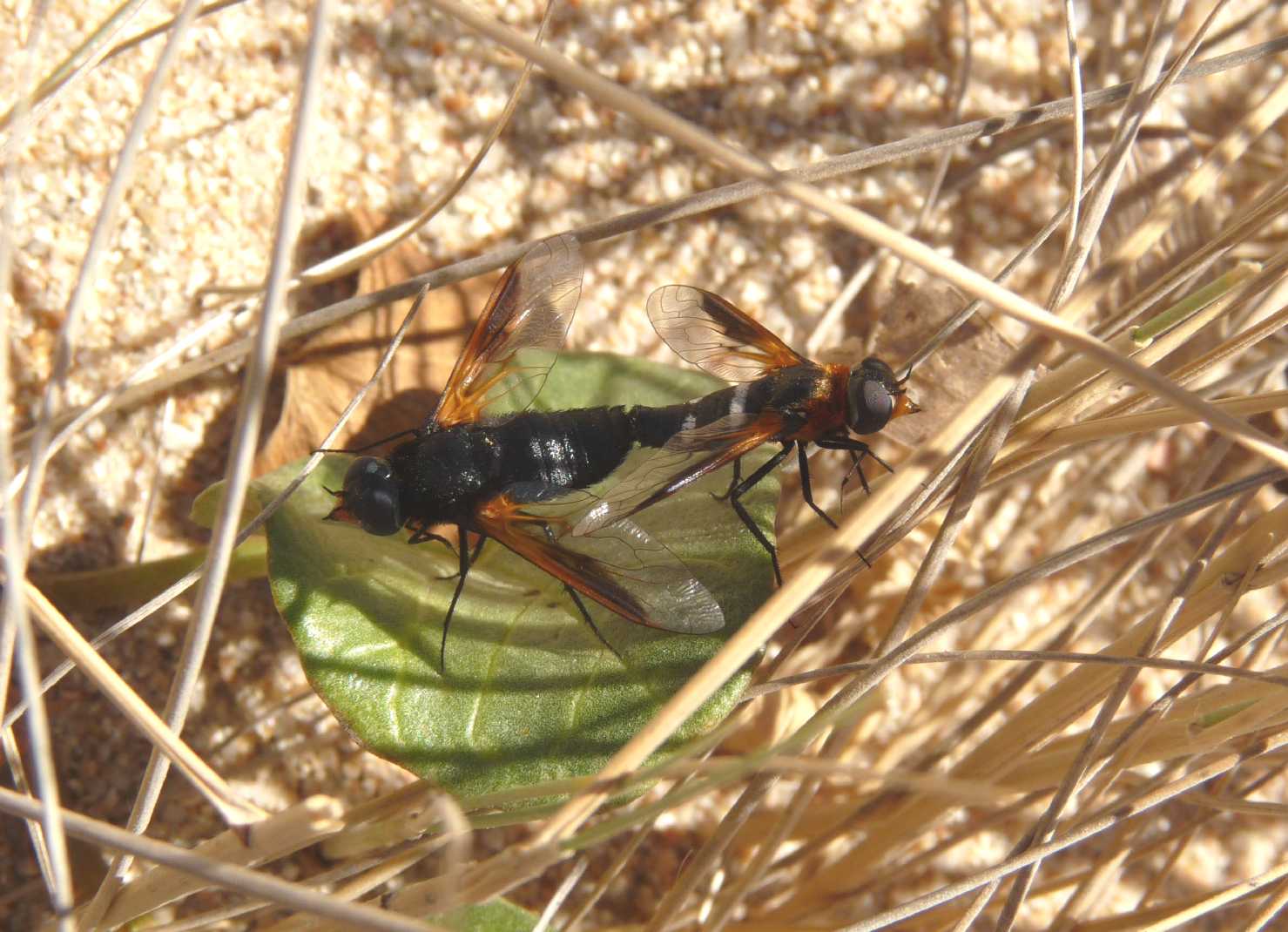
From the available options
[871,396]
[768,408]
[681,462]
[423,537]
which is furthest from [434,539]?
[871,396]

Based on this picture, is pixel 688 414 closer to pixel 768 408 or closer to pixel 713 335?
pixel 768 408

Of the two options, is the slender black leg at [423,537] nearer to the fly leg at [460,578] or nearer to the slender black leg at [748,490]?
the fly leg at [460,578]

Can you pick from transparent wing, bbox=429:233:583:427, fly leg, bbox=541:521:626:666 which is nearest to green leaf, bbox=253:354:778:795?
fly leg, bbox=541:521:626:666

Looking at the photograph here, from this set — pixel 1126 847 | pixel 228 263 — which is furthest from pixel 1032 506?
pixel 228 263

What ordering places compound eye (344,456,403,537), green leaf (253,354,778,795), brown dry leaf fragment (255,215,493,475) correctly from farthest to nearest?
brown dry leaf fragment (255,215,493,475) → compound eye (344,456,403,537) → green leaf (253,354,778,795)

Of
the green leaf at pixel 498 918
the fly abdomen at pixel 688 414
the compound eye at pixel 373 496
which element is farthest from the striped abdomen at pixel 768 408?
the green leaf at pixel 498 918

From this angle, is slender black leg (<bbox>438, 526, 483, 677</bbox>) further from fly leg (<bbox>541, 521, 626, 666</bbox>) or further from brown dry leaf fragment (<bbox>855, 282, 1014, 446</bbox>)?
brown dry leaf fragment (<bbox>855, 282, 1014, 446</bbox>)
